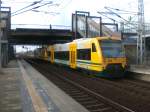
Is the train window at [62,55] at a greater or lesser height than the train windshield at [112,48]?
lesser

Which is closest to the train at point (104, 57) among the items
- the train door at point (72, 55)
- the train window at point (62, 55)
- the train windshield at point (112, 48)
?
the train windshield at point (112, 48)

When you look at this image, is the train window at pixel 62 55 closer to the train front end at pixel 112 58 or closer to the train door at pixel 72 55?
the train door at pixel 72 55

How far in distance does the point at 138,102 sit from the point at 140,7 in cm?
2628

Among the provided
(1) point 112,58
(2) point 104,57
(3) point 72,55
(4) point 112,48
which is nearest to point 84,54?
(4) point 112,48

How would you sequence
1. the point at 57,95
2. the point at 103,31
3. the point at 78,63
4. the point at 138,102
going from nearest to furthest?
the point at 138,102, the point at 57,95, the point at 78,63, the point at 103,31

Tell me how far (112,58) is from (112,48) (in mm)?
899

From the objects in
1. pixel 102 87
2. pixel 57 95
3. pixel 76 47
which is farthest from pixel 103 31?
pixel 57 95

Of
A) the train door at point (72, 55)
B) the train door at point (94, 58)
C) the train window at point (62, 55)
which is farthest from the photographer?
the train window at point (62, 55)

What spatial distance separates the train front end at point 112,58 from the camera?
26.6 meters

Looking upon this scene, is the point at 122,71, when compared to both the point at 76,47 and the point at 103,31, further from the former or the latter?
the point at 103,31

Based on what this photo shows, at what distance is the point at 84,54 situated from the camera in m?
30.8

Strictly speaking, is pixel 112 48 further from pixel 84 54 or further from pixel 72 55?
pixel 72 55

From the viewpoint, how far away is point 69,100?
15602mm

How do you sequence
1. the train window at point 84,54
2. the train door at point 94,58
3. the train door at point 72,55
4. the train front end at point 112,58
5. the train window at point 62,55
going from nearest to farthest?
the train front end at point 112,58, the train door at point 94,58, the train window at point 84,54, the train door at point 72,55, the train window at point 62,55
